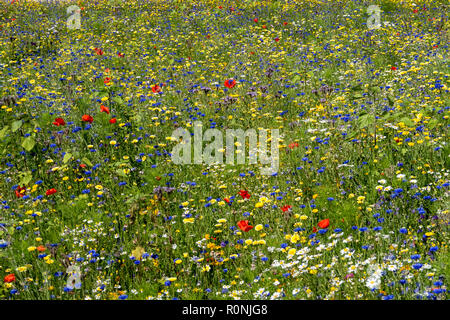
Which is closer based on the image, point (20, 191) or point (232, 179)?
point (20, 191)

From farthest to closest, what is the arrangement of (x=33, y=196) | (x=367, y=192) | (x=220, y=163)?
(x=220, y=163) → (x=33, y=196) → (x=367, y=192)

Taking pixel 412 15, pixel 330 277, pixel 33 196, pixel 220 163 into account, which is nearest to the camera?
pixel 330 277

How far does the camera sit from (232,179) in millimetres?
4945

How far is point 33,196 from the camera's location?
15.9 ft

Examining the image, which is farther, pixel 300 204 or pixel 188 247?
pixel 300 204

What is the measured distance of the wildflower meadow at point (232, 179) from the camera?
11.1 ft

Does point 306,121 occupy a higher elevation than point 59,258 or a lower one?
higher

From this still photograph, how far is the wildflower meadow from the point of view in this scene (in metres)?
3.38

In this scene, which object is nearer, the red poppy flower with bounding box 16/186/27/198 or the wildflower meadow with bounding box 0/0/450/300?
the wildflower meadow with bounding box 0/0/450/300

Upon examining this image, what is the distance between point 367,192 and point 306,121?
1.73 meters

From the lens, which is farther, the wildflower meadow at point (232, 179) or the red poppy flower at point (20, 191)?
the red poppy flower at point (20, 191)
